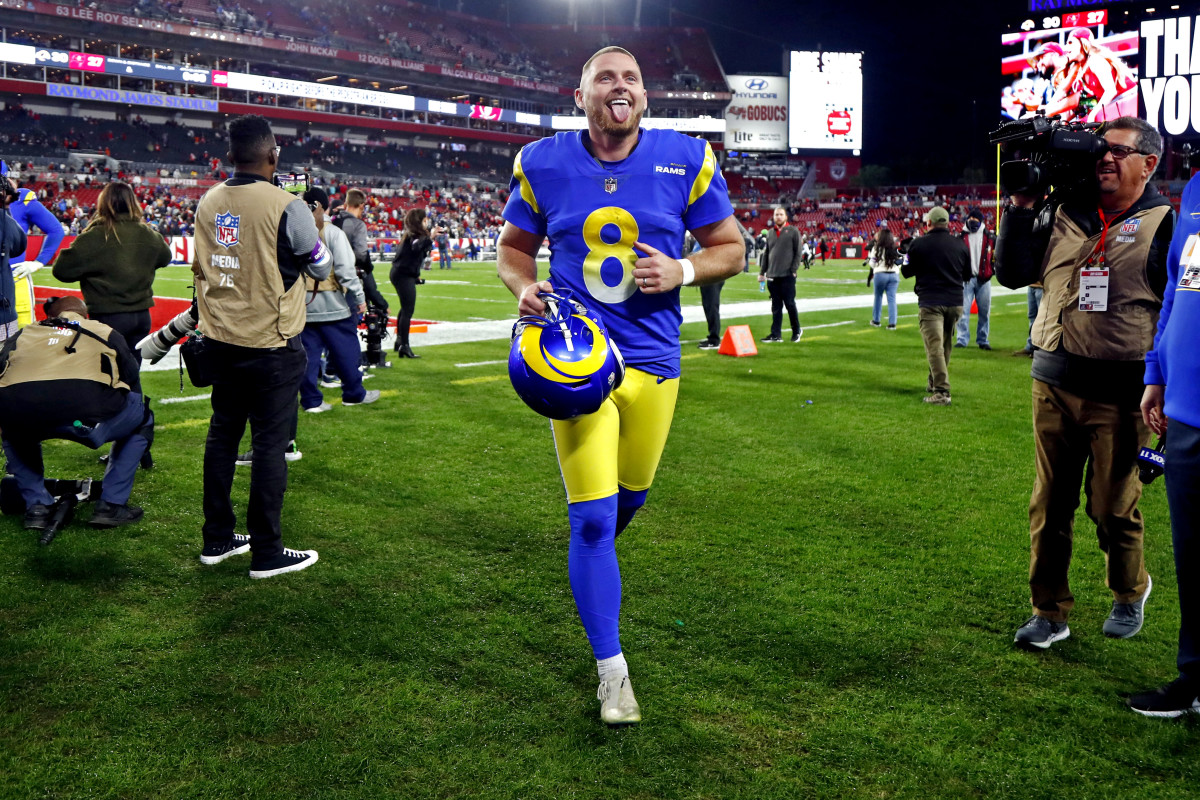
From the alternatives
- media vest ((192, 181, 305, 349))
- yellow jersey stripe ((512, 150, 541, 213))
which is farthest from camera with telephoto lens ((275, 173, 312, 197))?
yellow jersey stripe ((512, 150, 541, 213))

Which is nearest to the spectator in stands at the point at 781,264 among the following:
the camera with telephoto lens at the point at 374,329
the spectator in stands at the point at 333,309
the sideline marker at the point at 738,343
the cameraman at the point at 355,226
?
the sideline marker at the point at 738,343

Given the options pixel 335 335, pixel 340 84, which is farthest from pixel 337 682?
pixel 340 84

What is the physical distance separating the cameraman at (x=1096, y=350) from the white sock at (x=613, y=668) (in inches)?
68.8

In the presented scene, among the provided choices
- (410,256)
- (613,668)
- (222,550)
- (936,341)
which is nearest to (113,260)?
(222,550)

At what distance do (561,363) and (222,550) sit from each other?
275 cm

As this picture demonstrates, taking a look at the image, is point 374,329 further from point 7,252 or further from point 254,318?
point 254,318

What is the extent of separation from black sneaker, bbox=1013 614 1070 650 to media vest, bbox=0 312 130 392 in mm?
4765

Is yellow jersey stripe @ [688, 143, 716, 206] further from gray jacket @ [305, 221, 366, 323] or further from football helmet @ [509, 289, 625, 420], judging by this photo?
gray jacket @ [305, 221, 366, 323]

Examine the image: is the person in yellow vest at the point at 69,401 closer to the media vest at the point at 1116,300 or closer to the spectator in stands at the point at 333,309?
the spectator in stands at the point at 333,309

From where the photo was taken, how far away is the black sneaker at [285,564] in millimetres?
4586

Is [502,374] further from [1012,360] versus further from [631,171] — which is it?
[631,171]

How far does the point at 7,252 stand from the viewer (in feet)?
22.0

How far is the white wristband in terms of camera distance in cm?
329

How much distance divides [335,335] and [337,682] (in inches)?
195
